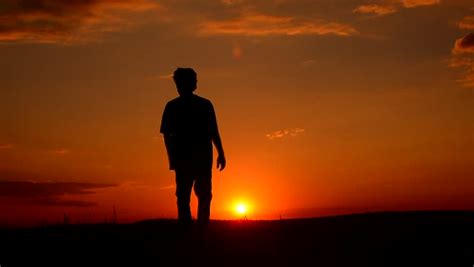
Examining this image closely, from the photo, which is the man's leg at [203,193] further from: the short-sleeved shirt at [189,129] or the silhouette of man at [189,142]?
the short-sleeved shirt at [189,129]

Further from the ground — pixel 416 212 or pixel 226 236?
pixel 416 212

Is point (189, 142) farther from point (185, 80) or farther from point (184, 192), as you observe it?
point (185, 80)

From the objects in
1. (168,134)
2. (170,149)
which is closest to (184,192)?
(170,149)

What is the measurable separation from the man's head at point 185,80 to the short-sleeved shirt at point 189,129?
5.1 inches

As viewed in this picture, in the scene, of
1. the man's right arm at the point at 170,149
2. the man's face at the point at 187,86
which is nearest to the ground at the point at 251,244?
the man's right arm at the point at 170,149

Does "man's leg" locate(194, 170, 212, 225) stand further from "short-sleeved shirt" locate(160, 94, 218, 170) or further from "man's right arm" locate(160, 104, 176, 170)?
"man's right arm" locate(160, 104, 176, 170)

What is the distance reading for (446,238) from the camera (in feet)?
39.5

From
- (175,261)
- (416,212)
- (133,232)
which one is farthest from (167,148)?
(416,212)

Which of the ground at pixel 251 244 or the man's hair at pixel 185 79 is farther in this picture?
the man's hair at pixel 185 79

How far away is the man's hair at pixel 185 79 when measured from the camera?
1233 centimetres

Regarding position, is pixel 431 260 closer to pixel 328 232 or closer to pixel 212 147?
pixel 328 232

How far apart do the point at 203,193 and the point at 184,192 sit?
0.34 m

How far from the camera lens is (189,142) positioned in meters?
12.6

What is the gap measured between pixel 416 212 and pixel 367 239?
4761 millimetres
